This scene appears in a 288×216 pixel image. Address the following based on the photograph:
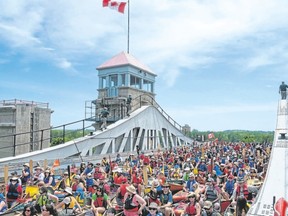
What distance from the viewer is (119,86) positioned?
3306 cm

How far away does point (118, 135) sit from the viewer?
Answer: 26.3 meters

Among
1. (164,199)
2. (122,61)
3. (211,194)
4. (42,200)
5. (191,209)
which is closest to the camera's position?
(191,209)

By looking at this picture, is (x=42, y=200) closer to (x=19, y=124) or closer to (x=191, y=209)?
(x=191, y=209)

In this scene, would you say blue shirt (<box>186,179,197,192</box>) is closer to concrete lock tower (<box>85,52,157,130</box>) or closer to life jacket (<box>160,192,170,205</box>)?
life jacket (<box>160,192,170,205</box>)

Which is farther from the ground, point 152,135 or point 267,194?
point 152,135

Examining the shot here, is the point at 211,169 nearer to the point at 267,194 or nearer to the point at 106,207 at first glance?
the point at 267,194

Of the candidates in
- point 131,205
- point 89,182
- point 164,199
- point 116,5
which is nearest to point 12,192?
point 89,182

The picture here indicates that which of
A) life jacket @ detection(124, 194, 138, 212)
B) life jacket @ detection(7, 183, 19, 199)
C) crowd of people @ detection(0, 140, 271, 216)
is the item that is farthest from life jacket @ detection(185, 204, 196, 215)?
life jacket @ detection(7, 183, 19, 199)

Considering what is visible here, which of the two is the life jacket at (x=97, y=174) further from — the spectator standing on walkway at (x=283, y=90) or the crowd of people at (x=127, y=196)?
the spectator standing on walkway at (x=283, y=90)

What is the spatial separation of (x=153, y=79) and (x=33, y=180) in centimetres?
2686

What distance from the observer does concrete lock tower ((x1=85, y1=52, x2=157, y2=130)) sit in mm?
31922

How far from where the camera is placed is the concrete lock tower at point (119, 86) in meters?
31.9

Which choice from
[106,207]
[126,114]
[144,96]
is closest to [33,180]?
[106,207]

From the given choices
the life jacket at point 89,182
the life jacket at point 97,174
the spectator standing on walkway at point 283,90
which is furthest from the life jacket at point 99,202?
the spectator standing on walkway at point 283,90
